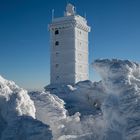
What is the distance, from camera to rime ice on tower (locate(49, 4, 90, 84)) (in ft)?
172

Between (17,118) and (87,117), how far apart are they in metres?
7.53

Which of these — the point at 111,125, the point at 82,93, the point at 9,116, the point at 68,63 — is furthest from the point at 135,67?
the point at 68,63

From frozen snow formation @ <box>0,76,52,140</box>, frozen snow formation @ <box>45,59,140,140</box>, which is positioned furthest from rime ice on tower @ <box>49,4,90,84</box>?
frozen snow formation @ <box>0,76,52,140</box>

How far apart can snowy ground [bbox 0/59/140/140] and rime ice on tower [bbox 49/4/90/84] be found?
71.0 feet

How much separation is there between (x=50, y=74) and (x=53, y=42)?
15.4 feet

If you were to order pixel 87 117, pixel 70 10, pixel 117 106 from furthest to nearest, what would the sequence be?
1. pixel 70 10
2. pixel 87 117
3. pixel 117 106

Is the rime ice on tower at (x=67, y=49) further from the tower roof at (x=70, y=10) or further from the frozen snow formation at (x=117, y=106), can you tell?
the frozen snow formation at (x=117, y=106)

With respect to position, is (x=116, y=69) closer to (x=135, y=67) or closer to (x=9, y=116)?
(x=135, y=67)

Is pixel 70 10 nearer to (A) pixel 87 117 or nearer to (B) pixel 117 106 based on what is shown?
(A) pixel 87 117

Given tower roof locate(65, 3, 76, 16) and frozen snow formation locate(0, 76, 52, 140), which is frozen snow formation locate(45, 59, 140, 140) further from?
tower roof locate(65, 3, 76, 16)

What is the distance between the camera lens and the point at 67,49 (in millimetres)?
52812

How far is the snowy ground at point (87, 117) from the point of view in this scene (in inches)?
911

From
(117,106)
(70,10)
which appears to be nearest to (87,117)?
(117,106)

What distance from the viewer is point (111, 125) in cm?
2428
